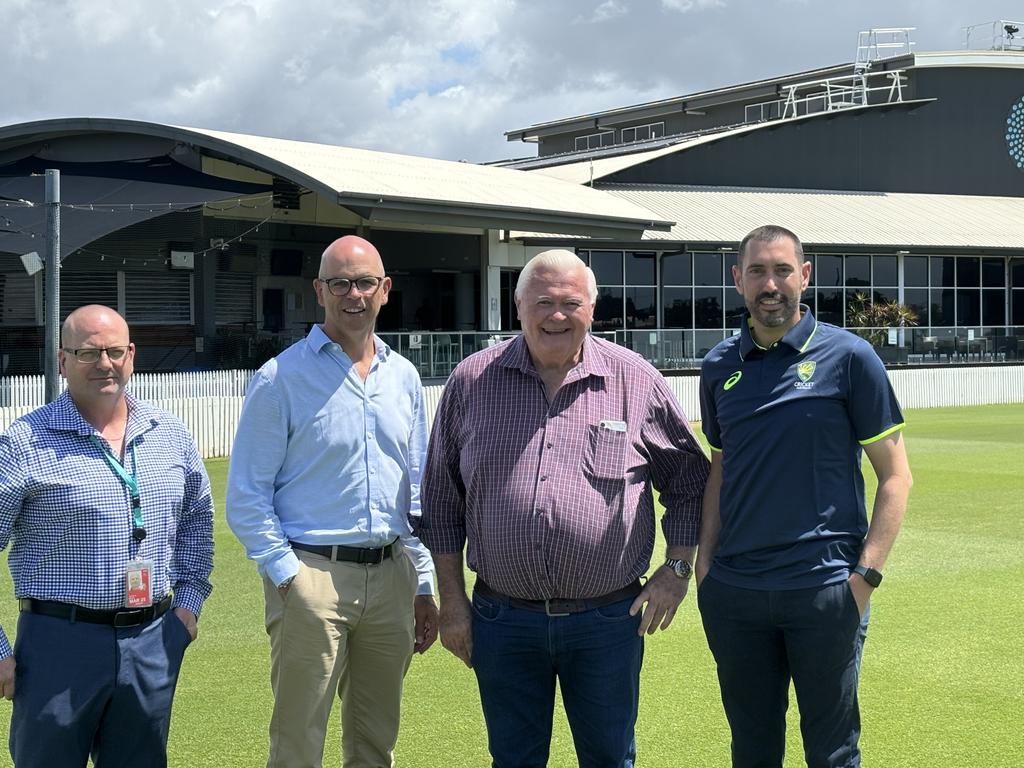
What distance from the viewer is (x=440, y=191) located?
2639 cm

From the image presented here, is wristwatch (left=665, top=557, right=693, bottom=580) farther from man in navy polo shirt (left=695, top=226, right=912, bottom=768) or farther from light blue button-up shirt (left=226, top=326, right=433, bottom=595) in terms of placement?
light blue button-up shirt (left=226, top=326, right=433, bottom=595)

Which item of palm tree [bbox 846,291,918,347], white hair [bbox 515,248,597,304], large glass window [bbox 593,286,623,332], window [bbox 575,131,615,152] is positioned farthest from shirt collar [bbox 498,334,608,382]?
window [bbox 575,131,615,152]

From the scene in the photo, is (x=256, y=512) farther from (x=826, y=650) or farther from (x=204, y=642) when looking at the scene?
(x=204, y=642)

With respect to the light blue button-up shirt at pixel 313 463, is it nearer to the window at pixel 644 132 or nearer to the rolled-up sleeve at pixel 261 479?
the rolled-up sleeve at pixel 261 479

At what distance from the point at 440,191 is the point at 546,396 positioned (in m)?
22.6

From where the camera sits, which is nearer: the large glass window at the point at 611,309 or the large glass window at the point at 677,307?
the large glass window at the point at 611,309

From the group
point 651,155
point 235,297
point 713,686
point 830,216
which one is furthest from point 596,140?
point 713,686

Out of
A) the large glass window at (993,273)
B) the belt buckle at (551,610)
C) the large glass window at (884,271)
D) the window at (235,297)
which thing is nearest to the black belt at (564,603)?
the belt buckle at (551,610)

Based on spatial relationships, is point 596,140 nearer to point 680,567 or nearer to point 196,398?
point 196,398

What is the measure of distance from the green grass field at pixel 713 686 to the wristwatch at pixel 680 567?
1.58 m

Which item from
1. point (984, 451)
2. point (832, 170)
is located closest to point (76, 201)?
point (984, 451)

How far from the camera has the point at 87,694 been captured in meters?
3.96

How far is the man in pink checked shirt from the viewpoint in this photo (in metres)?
4.10

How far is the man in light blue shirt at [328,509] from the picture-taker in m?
4.45
